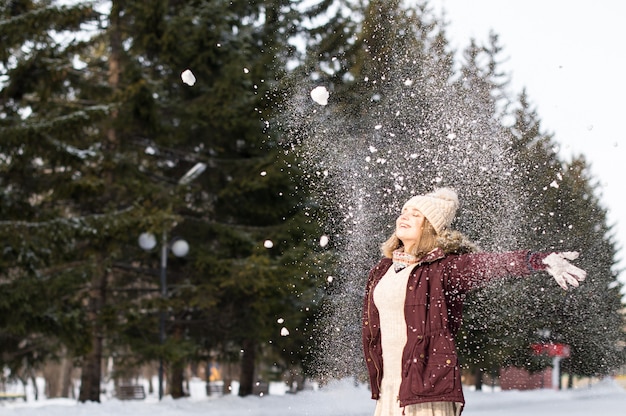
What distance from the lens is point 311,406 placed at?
774 inches

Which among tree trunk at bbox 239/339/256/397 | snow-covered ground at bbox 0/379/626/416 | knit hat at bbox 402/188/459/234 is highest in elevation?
knit hat at bbox 402/188/459/234

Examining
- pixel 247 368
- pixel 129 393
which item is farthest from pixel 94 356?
pixel 129 393

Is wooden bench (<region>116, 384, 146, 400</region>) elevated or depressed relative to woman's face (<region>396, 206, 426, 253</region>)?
depressed

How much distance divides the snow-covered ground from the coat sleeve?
12.1 m

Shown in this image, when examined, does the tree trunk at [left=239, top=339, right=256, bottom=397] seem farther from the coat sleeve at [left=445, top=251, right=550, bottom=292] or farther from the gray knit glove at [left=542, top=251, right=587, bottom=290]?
the gray knit glove at [left=542, top=251, right=587, bottom=290]

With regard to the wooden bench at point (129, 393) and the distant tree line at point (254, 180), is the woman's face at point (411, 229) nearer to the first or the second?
the distant tree line at point (254, 180)

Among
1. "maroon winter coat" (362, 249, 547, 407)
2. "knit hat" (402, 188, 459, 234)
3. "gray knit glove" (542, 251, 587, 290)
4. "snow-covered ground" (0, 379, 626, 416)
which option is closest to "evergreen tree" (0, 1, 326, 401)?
"snow-covered ground" (0, 379, 626, 416)

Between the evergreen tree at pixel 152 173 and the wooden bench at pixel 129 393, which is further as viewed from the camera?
the wooden bench at pixel 129 393

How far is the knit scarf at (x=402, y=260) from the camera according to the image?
512 cm

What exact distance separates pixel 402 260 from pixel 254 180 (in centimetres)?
1577

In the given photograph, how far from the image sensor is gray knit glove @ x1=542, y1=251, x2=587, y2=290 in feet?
13.8

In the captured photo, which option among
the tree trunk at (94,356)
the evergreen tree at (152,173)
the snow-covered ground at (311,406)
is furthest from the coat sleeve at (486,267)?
the tree trunk at (94,356)

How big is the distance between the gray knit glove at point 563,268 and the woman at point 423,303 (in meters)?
0.03

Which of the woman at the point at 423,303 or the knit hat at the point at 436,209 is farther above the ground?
the knit hat at the point at 436,209
